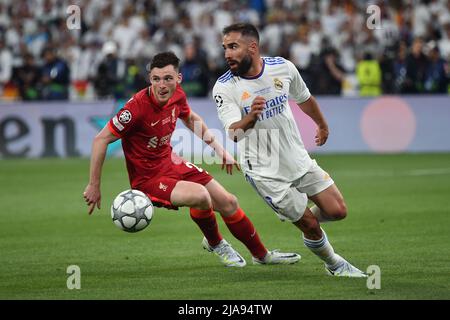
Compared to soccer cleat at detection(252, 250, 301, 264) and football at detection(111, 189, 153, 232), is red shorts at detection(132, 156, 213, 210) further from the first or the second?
soccer cleat at detection(252, 250, 301, 264)

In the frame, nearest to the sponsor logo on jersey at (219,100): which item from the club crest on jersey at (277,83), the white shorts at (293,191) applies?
the club crest on jersey at (277,83)

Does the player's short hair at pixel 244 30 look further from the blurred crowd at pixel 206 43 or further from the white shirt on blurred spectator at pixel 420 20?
the white shirt on blurred spectator at pixel 420 20

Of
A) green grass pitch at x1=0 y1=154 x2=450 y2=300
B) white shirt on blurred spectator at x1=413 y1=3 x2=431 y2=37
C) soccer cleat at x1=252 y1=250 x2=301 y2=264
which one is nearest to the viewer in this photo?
green grass pitch at x1=0 y1=154 x2=450 y2=300

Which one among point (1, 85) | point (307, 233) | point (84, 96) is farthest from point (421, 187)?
point (1, 85)

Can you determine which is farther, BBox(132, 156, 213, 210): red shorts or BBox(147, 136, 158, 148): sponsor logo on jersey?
BBox(147, 136, 158, 148): sponsor logo on jersey

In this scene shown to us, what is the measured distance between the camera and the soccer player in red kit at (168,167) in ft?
28.5

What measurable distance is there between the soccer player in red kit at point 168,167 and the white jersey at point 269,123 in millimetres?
564

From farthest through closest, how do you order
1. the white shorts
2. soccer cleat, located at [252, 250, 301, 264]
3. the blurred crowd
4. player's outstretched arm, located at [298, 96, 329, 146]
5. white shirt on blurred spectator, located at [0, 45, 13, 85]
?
1. white shirt on blurred spectator, located at [0, 45, 13, 85]
2. the blurred crowd
3. soccer cleat, located at [252, 250, 301, 264]
4. player's outstretched arm, located at [298, 96, 329, 146]
5. the white shorts

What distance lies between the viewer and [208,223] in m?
9.08

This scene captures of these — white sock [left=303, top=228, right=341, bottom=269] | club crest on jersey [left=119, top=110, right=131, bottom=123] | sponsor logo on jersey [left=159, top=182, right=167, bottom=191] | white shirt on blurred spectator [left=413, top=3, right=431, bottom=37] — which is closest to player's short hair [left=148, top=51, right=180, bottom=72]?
club crest on jersey [left=119, top=110, right=131, bottom=123]

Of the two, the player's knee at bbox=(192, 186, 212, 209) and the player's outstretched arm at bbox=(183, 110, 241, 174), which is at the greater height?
the player's outstretched arm at bbox=(183, 110, 241, 174)

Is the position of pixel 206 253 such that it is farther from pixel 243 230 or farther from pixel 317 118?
pixel 317 118

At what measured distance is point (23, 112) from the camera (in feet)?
69.6

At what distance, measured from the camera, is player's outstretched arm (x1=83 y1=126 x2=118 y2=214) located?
8242 mm
